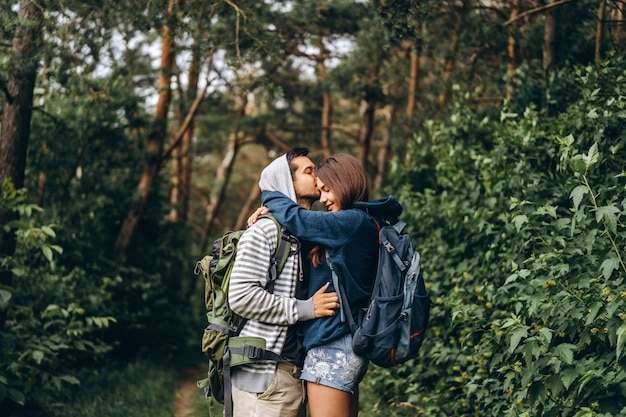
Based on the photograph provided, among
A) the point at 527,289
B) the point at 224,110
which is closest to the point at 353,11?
the point at 224,110

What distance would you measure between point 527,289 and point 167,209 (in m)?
9.71

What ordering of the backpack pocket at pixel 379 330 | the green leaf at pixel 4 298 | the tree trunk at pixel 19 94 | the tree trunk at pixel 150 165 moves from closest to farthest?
the backpack pocket at pixel 379 330
the green leaf at pixel 4 298
the tree trunk at pixel 19 94
the tree trunk at pixel 150 165

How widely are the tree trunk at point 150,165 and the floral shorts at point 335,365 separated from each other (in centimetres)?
873

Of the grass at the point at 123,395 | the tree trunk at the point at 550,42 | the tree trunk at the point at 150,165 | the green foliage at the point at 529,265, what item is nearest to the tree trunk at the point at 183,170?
the tree trunk at the point at 150,165

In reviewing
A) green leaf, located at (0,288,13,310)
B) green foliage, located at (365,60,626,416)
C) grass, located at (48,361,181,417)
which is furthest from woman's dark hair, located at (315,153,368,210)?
grass, located at (48,361,181,417)

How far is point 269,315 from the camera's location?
11.8 feet

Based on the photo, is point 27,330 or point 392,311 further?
point 27,330

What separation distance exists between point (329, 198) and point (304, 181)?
210mm

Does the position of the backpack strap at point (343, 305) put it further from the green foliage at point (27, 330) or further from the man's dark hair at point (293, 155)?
the green foliage at point (27, 330)

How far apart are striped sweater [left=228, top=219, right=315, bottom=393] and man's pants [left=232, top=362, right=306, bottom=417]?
4 centimetres

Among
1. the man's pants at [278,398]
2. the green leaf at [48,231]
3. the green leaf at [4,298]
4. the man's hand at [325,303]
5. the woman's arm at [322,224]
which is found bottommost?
the green leaf at [4,298]

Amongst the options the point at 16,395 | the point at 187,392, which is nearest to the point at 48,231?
the point at 16,395

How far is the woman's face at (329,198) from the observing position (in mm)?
3801

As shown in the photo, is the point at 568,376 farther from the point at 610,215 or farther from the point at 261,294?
the point at 261,294
